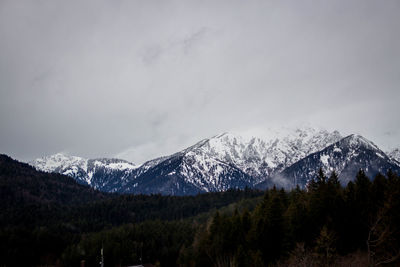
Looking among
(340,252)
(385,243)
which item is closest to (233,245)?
(340,252)

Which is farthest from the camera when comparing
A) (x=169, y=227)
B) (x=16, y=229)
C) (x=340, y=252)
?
(x=169, y=227)

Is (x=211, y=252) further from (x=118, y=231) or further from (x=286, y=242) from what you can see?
(x=118, y=231)

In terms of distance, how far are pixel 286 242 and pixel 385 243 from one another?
25579 millimetres

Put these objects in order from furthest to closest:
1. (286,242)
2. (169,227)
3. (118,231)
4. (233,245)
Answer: (169,227) < (118,231) < (233,245) < (286,242)

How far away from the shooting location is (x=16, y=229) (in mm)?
155875

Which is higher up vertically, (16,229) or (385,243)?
(16,229)

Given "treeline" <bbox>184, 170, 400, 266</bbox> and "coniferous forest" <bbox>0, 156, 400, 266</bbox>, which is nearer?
"coniferous forest" <bbox>0, 156, 400, 266</bbox>

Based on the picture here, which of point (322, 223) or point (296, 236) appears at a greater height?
Result: point (322, 223)

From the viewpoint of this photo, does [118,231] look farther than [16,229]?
Yes

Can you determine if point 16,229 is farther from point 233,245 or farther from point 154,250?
point 233,245

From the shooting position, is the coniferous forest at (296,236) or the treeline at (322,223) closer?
the coniferous forest at (296,236)

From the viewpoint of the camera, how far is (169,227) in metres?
178

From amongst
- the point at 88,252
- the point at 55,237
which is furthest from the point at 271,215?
the point at 55,237

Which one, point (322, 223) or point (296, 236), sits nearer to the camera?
point (322, 223)
